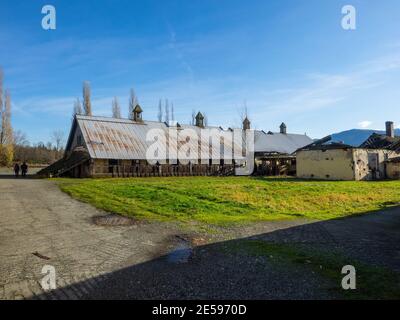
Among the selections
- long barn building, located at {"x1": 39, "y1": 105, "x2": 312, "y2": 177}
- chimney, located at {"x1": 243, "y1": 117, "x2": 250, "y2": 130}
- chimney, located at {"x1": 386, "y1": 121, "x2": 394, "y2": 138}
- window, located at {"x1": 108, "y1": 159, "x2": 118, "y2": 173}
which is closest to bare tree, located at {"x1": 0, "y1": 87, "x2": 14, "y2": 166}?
long barn building, located at {"x1": 39, "y1": 105, "x2": 312, "y2": 177}

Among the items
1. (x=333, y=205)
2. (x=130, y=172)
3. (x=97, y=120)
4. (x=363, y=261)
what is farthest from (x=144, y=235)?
(x=97, y=120)

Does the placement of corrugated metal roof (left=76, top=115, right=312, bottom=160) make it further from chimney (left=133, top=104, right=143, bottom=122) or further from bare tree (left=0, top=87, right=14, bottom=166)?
bare tree (left=0, top=87, right=14, bottom=166)

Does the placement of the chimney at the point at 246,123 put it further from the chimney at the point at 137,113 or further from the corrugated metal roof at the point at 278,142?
the chimney at the point at 137,113

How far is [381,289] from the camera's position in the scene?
5051mm

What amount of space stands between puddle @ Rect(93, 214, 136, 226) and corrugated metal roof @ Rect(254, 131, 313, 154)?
3858 cm

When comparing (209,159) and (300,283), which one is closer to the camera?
(300,283)

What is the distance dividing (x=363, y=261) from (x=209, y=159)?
33423 mm

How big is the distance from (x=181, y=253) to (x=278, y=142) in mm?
47398

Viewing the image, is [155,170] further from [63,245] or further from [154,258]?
[154,258]

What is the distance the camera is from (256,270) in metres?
5.96

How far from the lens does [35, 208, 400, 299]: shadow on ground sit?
4930 mm

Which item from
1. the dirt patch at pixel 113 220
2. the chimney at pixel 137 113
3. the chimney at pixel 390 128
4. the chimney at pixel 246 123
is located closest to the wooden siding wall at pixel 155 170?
the chimney at pixel 137 113

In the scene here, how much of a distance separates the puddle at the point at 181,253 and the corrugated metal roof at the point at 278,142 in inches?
1623
